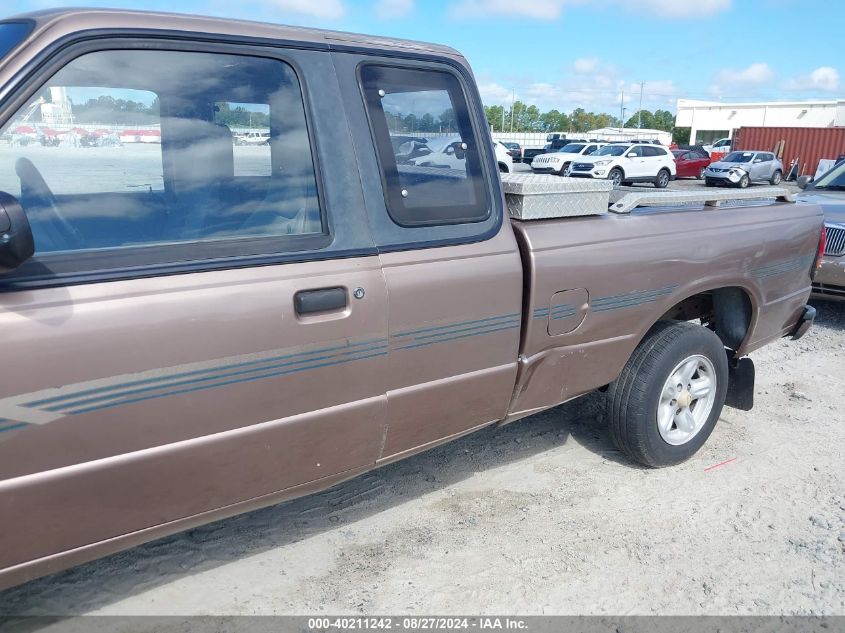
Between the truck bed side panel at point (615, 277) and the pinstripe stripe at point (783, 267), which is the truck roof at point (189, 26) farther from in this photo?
the pinstripe stripe at point (783, 267)

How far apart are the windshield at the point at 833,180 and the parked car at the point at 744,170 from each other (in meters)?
21.1

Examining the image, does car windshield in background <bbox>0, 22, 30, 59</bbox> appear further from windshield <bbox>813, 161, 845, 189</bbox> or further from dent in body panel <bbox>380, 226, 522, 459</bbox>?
windshield <bbox>813, 161, 845, 189</bbox>

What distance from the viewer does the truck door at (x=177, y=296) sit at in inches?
78.3

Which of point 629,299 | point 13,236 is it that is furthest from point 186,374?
point 629,299

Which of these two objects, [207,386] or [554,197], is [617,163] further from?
[207,386]

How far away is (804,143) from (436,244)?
35779 mm

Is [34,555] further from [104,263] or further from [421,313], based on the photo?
[421,313]

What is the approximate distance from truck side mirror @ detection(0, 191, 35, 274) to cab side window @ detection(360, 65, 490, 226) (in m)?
1.26

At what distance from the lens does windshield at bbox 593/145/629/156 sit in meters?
27.3

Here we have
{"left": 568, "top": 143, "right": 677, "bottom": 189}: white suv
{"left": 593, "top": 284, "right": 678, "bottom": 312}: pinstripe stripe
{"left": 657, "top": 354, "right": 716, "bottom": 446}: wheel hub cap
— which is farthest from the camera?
{"left": 568, "top": 143, "right": 677, "bottom": 189}: white suv

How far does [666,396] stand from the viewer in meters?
3.87

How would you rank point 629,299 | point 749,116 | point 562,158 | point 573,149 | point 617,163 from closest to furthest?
point 629,299 → point 617,163 → point 562,158 → point 573,149 → point 749,116

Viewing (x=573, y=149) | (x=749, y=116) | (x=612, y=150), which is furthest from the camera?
(x=749, y=116)

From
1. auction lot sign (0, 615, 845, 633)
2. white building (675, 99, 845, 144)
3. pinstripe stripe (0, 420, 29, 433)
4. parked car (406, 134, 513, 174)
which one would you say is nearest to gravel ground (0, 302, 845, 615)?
auction lot sign (0, 615, 845, 633)
